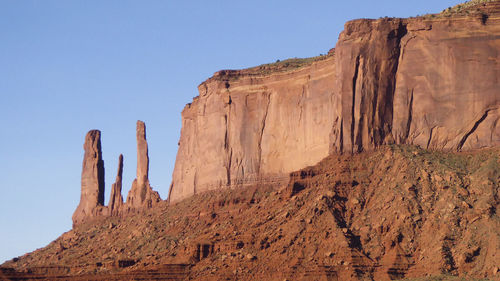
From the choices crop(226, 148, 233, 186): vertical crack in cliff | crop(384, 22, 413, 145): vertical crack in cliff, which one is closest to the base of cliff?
crop(384, 22, 413, 145): vertical crack in cliff

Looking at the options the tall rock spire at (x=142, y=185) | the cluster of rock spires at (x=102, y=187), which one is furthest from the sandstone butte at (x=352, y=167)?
the cluster of rock spires at (x=102, y=187)

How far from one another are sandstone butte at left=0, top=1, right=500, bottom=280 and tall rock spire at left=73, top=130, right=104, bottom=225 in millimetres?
11696

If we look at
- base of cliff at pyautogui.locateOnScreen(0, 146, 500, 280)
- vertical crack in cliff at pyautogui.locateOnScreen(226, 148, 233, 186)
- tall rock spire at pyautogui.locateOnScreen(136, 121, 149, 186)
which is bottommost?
base of cliff at pyautogui.locateOnScreen(0, 146, 500, 280)

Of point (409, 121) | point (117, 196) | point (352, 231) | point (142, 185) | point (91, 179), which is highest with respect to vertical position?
point (91, 179)

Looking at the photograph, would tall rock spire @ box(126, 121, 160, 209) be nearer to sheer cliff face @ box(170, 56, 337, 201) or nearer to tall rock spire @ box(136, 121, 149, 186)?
tall rock spire @ box(136, 121, 149, 186)

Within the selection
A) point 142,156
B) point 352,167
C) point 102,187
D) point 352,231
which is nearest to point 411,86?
point 352,167

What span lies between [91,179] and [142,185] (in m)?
8.90

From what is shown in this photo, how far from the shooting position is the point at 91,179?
146 meters

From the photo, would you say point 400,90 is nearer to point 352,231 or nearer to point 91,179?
point 352,231

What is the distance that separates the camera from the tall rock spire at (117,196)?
14075cm

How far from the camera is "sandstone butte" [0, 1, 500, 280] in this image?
3910 inches

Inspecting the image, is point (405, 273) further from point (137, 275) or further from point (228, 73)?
point (228, 73)

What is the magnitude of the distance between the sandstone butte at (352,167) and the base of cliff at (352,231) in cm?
12

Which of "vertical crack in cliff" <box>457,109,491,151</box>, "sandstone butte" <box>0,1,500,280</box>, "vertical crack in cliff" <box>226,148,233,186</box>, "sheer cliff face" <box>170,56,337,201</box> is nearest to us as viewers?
"sandstone butte" <box>0,1,500,280</box>
